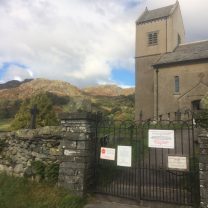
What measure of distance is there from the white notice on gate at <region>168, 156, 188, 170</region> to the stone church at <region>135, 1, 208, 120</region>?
62.4 ft

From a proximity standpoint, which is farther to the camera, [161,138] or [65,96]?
[65,96]

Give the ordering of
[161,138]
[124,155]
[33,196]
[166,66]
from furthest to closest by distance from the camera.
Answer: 1. [166,66]
2. [124,155]
3. [33,196]
4. [161,138]

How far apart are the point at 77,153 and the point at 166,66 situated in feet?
73.8

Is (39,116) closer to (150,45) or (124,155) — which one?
(124,155)

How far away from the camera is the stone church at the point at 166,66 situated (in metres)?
26.6

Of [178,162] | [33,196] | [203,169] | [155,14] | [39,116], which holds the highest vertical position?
[155,14]

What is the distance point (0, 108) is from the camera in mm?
32500

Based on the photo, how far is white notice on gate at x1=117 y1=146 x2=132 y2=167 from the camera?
7.45 m

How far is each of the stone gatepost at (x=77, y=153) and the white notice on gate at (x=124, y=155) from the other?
0.93 m

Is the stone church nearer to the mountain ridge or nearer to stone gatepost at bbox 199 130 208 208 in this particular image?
stone gatepost at bbox 199 130 208 208

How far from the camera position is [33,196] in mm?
7445

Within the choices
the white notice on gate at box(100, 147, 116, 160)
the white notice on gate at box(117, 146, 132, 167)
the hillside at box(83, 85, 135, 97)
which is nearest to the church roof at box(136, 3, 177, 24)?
the white notice on gate at box(100, 147, 116, 160)

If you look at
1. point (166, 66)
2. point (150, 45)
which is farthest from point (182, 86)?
point (150, 45)

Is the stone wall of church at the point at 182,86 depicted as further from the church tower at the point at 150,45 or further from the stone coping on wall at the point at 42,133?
the stone coping on wall at the point at 42,133
